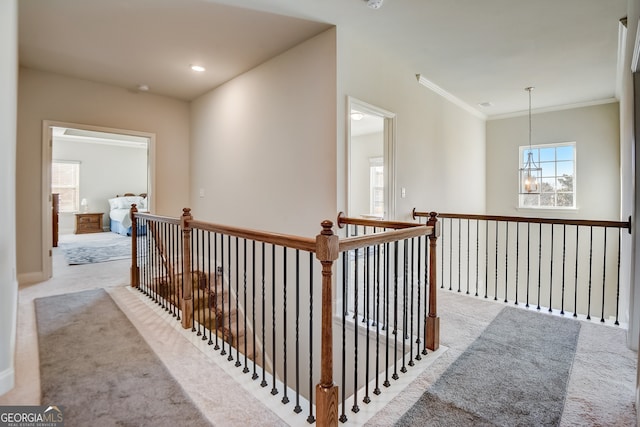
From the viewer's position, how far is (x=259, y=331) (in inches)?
157

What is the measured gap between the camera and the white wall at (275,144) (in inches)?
120

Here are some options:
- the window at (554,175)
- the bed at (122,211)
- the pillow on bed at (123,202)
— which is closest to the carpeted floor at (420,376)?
the window at (554,175)

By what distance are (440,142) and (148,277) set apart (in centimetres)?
416

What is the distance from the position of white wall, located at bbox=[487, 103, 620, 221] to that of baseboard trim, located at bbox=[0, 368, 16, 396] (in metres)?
6.62

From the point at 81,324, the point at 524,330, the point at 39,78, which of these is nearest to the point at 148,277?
the point at 81,324

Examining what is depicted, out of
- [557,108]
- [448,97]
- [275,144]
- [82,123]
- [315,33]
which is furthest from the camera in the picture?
[557,108]

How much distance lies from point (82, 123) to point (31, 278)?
2.05 metres

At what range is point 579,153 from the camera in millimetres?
5195

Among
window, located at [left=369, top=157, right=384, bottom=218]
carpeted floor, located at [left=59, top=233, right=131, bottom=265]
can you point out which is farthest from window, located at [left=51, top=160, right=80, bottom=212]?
window, located at [left=369, top=157, right=384, bottom=218]

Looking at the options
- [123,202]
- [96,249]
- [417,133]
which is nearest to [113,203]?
[123,202]

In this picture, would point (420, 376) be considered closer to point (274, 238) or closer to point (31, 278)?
point (274, 238)

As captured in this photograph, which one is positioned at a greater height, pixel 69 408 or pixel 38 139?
pixel 38 139

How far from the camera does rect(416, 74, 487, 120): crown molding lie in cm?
419

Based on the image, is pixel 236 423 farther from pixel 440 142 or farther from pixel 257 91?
pixel 440 142
